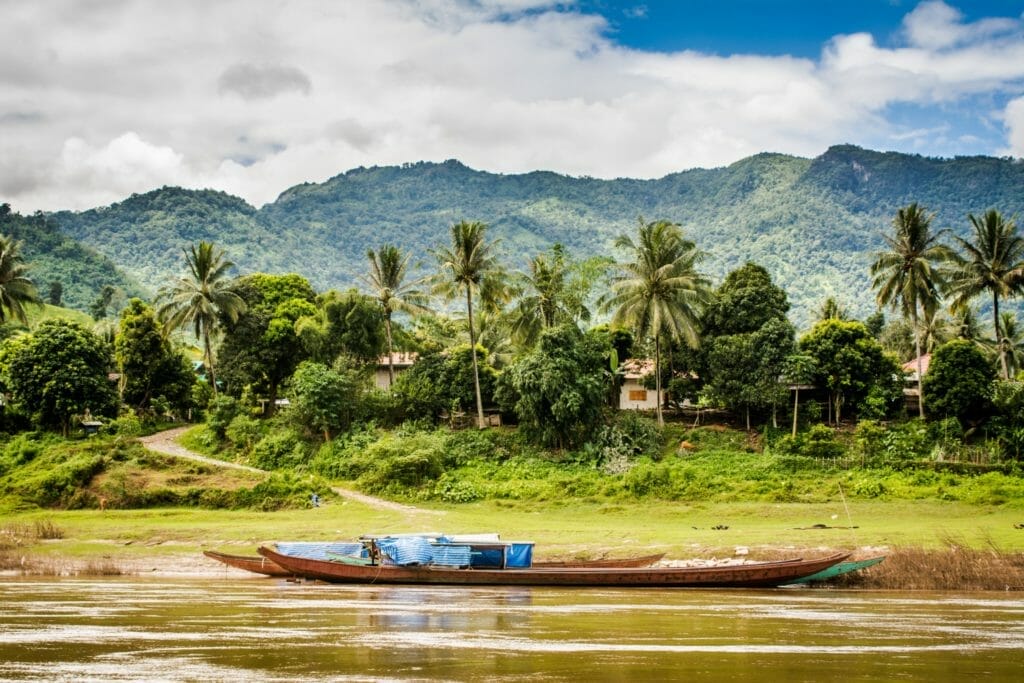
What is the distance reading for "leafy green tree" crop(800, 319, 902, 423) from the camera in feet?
192

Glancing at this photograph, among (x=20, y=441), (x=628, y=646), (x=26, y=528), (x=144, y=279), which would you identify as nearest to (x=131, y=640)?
(x=628, y=646)

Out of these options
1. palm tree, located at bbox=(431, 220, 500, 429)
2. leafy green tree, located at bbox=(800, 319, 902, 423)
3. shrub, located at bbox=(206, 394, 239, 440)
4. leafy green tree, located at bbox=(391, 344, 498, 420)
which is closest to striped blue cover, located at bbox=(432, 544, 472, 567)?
palm tree, located at bbox=(431, 220, 500, 429)

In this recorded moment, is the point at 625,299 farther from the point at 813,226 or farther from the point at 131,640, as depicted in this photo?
the point at 813,226

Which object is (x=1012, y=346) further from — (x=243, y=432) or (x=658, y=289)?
(x=243, y=432)

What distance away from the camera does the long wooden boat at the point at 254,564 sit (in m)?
35.6

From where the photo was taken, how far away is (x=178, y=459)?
178 ft

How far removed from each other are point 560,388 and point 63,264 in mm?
105285

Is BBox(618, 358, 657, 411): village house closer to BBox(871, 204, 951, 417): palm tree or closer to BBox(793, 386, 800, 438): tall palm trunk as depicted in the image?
BBox(793, 386, 800, 438): tall palm trunk

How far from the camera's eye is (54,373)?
198 feet

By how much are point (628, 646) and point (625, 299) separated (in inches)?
1491

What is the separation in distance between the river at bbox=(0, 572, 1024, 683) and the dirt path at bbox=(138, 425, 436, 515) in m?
15.0

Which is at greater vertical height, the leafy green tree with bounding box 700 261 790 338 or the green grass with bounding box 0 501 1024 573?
the leafy green tree with bounding box 700 261 790 338

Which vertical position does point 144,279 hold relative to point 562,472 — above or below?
above

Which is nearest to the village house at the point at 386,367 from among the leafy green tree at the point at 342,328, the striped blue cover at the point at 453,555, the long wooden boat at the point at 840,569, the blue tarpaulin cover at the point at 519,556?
the leafy green tree at the point at 342,328
